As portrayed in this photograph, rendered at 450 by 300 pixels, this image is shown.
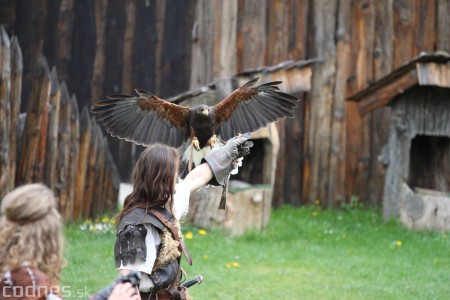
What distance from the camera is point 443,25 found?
35.0ft

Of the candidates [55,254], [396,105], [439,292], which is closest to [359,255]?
[439,292]

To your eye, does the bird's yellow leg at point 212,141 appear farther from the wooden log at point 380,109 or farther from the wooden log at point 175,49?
the wooden log at point 380,109

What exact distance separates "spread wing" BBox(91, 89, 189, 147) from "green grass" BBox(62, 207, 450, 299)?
1405 mm

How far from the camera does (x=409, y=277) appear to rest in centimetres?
739

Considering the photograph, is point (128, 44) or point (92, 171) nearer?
point (92, 171)

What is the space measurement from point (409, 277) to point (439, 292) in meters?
0.56

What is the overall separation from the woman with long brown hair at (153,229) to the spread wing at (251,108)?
A: 1920 millimetres

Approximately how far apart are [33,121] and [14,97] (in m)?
0.42

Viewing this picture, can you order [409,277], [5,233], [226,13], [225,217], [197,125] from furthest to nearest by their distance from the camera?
[226,13] → [225,217] → [409,277] → [197,125] → [5,233]

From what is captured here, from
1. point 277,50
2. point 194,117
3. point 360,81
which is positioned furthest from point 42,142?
point 360,81

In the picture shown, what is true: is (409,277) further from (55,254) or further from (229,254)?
(55,254)

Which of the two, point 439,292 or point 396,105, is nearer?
point 439,292

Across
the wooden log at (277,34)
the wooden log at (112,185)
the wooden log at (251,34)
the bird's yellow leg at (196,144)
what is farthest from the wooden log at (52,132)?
the wooden log at (277,34)

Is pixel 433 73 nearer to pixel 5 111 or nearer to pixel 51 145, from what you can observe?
pixel 51 145
